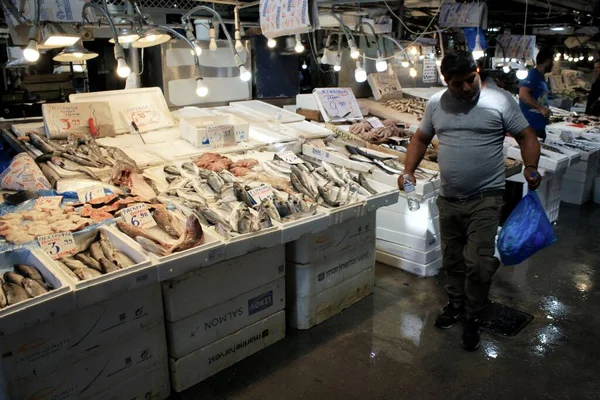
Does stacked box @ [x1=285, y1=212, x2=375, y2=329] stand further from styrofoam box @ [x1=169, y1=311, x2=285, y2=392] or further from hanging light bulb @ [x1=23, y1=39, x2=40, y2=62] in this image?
hanging light bulb @ [x1=23, y1=39, x2=40, y2=62]

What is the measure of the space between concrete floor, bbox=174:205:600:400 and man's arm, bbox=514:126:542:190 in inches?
52.8

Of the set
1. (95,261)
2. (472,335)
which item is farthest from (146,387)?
(472,335)

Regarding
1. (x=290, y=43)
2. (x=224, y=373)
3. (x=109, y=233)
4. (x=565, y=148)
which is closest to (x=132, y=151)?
(x=109, y=233)

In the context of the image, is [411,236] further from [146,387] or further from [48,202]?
[48,202]

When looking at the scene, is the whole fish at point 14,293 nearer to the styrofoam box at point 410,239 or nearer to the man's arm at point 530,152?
the man's arm at point 530,152

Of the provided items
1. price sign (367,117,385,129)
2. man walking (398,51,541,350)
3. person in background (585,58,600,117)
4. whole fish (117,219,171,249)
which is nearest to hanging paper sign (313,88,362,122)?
price sign (367,117,385,129)

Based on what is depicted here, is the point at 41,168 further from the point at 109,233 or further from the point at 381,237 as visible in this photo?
the point at 381,237

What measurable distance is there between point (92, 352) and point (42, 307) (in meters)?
0.60

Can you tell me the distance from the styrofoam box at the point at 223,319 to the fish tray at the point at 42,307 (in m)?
0.89

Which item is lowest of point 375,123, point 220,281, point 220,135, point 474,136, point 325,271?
point 325,271

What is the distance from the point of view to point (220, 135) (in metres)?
5.13

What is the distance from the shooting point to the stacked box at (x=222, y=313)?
10.9 feet

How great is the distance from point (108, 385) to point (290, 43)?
231 inches

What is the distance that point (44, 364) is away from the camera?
8.84 feet
